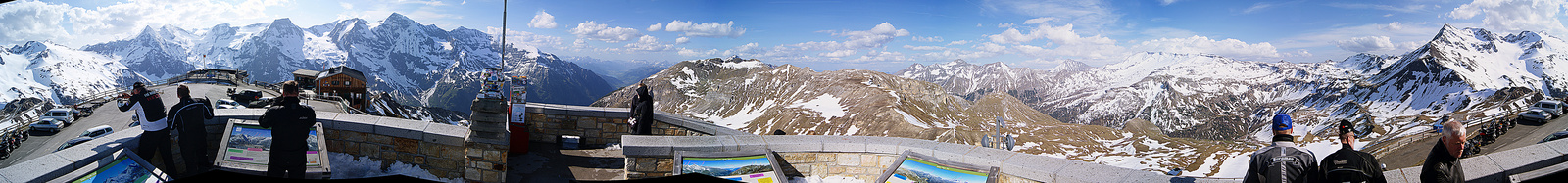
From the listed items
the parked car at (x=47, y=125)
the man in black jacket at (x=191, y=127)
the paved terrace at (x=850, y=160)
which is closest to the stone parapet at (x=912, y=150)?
the paved terrace at (x=850, y=160)

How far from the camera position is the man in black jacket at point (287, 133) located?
714 cm

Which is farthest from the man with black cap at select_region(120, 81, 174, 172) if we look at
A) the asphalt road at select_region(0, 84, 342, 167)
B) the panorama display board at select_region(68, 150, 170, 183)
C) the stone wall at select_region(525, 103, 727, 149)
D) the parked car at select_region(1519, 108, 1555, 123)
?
the parked car at select_region(1519, 108, 1555, 123)

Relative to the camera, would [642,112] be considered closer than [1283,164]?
No

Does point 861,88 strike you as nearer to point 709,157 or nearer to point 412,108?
point 412,108

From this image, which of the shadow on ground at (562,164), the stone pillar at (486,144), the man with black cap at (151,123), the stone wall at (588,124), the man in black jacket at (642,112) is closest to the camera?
the stone pillar at (486,144)

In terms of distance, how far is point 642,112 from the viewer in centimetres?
1016

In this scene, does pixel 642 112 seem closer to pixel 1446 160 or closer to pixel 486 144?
pixel 486 144

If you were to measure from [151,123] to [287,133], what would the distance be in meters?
1.66

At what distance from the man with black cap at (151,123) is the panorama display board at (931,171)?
8.08m

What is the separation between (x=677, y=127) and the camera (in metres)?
10.9

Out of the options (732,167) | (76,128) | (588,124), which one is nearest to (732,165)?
(732,167)

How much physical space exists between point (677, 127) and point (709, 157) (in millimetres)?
4205

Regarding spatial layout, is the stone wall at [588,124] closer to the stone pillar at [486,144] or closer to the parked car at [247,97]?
the stone pillar at [486,144]

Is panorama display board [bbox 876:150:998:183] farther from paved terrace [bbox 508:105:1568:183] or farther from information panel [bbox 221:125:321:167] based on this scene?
information panel [bbox 221:125:321:167]
